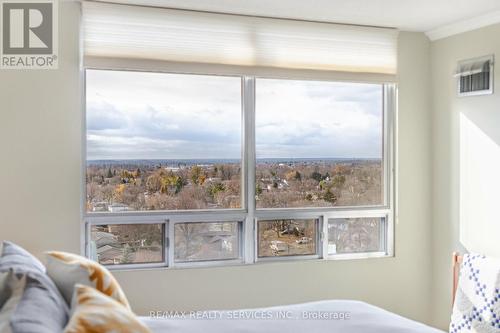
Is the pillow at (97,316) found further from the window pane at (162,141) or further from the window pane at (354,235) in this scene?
the window pane at (354,235)

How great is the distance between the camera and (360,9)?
3883 mm

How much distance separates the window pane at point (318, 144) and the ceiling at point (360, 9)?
1.69ft

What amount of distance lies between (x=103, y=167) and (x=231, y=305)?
53.4 inches

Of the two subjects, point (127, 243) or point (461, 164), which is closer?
point (127, 243)

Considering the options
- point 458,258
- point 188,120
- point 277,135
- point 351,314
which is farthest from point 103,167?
point 458,258

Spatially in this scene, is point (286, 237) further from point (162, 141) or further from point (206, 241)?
point (162, 141)

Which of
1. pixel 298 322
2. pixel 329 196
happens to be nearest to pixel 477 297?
pixel 329 196

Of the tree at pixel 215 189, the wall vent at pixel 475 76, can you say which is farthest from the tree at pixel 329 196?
A: the wall vent at pixel 475 76

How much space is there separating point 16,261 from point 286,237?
8.21ft

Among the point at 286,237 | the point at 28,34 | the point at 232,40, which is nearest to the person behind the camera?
the point at 28,34

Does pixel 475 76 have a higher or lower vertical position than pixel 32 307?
higher

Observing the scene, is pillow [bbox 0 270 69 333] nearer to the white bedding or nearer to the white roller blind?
the white bedding

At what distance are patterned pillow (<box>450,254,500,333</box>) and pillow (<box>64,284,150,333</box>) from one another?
2.73m

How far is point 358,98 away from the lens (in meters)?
4.44
